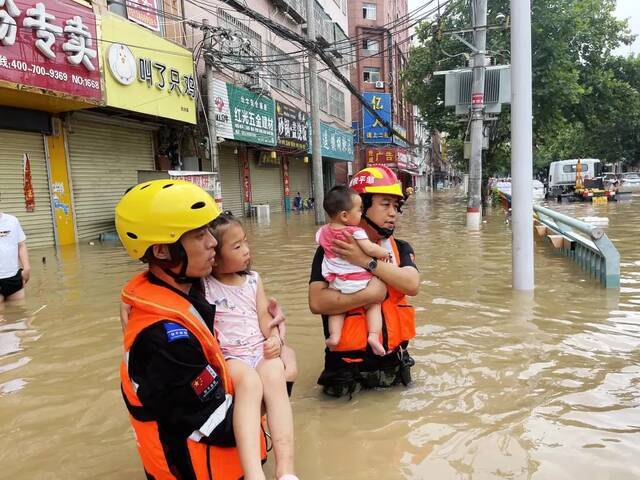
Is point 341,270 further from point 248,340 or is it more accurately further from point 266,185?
point 266,185

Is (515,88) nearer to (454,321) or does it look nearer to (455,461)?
(454,321)

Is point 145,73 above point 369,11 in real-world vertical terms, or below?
below

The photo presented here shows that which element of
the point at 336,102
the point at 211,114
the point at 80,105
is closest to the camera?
the point at 80,105

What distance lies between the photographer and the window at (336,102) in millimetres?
31047

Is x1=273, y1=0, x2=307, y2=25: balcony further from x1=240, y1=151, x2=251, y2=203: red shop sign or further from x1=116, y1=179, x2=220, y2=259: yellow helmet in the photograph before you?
x1=116, y1=179, x2=220, y2=259: yellow helmet

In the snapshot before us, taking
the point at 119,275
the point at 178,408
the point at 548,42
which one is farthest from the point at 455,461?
the point at 548,42

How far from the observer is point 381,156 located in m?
37.8

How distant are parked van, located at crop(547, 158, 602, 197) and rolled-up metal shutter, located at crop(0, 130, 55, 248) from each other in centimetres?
2640

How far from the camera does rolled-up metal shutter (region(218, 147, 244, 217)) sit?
19875 mm

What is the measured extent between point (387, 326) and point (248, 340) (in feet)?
3.50

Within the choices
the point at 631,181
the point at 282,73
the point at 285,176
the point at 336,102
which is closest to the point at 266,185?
the point at 285,176

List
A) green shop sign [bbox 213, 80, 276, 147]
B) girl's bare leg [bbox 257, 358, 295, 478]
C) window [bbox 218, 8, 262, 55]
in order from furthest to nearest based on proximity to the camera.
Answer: window [bbox 218, 8, 262, 55] → green shop sign [bbox 213, 80, 276, 147] → girl's bare leg [bbox 257, 358, 295, 478]

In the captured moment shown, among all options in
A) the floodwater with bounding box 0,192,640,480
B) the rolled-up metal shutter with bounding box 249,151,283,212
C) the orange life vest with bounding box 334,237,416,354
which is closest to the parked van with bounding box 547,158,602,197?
the rolled-up metal shutter with bounding box 249,151,283,212

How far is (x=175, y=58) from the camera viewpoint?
1383 centimetres
